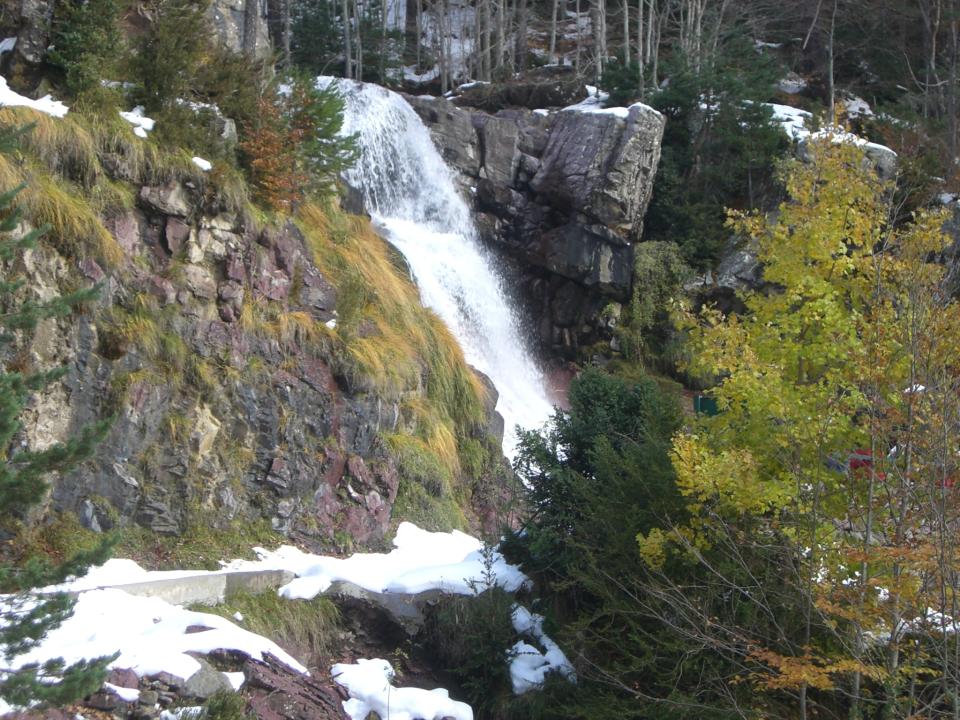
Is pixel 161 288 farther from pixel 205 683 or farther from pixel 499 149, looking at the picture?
pixel 499 149

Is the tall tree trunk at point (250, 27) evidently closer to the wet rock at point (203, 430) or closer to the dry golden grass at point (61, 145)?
the dry golden grass at point (61, 145)

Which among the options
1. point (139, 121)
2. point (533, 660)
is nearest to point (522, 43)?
point (139, 121)

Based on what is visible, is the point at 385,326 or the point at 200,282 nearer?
the point at 200,282

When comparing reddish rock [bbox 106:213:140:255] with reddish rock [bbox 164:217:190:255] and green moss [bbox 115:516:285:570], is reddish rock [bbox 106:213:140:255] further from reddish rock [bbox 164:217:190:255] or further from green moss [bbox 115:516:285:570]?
green moss [bbox 115:516:285:570]

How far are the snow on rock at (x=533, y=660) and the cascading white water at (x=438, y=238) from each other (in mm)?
8102

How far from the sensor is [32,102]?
11.4 m

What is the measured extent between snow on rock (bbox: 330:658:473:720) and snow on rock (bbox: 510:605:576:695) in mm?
582

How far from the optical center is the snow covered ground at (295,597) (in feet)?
24.2

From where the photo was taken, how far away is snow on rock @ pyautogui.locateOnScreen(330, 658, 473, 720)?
8914mm

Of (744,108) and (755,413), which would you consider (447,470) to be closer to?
(755,413)

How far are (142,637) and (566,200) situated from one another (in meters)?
17.0

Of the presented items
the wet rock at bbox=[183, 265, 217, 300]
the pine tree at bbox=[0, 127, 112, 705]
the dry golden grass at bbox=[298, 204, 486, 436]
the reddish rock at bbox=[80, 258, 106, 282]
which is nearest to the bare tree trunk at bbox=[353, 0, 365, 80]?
the dry golden grass at bbox=[298, 204, 486, 436]

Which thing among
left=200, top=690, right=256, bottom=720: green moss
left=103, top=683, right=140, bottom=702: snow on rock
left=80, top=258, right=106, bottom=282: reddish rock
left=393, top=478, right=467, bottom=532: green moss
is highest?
left=80, top=258, right=106, bottom=282: reddish rock

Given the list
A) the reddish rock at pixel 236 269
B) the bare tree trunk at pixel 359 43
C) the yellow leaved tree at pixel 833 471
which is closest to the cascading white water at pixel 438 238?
the reddish rock at pixel 236 269
